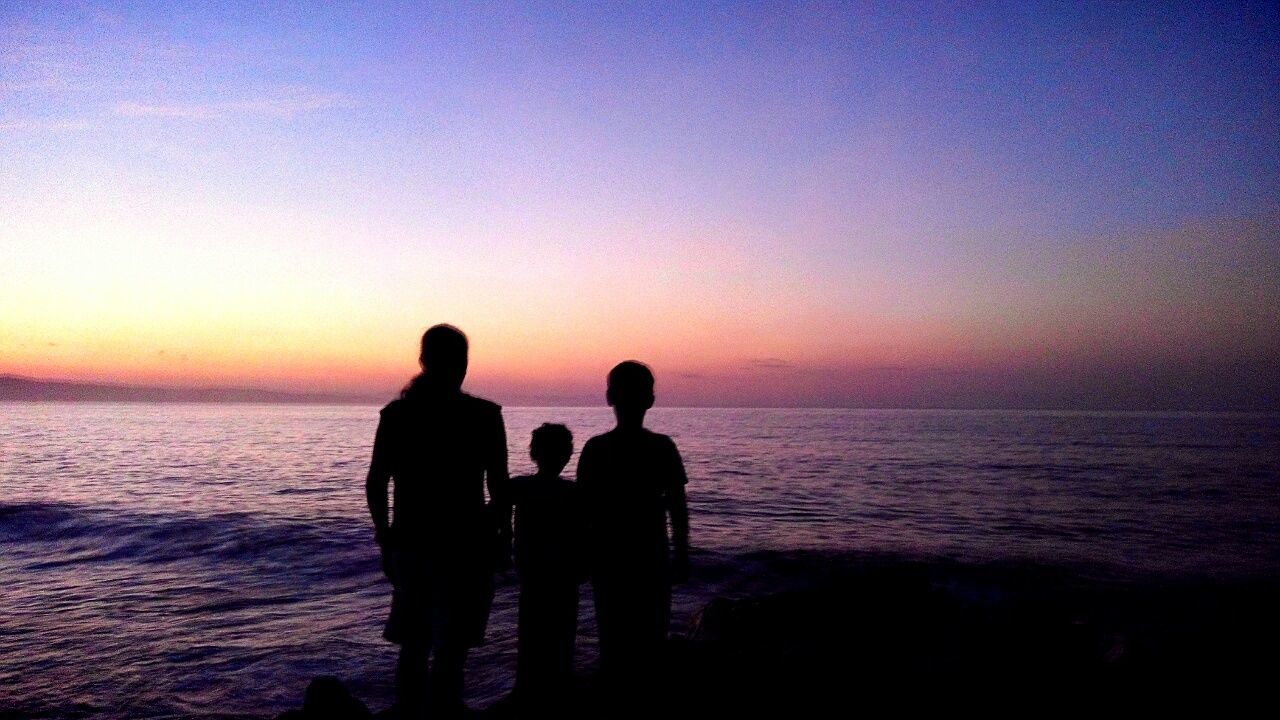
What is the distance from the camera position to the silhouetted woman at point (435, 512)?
3.59 m

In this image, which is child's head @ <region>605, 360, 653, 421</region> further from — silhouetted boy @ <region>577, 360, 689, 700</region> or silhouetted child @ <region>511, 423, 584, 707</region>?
silhouetted child @ <region>511, 423, 584, 707</region>

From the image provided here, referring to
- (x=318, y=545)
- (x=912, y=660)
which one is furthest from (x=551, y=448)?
(x=318, y=545)

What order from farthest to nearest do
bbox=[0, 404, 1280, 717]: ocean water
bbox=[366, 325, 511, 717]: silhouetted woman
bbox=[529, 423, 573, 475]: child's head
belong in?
bbox=[0, 404, 1280, 717]: ocean water < bbox=[529, 423, 573, 475]: child's head < bbox=[366, 325, 511, 717]: silhouetted woman

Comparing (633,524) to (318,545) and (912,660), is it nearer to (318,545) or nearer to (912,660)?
(912,660)

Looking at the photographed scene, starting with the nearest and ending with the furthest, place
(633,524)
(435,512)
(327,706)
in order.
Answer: (435,512), (633,524), (327,706)

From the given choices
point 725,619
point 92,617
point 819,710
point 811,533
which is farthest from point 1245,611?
point 92,617

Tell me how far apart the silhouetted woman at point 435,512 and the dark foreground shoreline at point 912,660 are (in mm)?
1261

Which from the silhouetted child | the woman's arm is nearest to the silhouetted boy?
the silhouetted child

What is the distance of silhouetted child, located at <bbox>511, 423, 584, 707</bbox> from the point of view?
14.9 ft

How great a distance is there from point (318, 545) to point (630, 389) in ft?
47.3

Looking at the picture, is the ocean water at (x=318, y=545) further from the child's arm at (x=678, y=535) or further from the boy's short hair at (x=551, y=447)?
the child's arm at (x=678, y=535)

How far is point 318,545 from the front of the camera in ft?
51.8

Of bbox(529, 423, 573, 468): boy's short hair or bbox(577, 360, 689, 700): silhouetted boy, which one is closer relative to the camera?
bbox(577, 360, 689, 700): silhouetted boy

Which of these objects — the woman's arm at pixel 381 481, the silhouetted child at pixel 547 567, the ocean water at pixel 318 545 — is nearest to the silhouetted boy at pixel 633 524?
the silhouetted child at pixel 547 567
